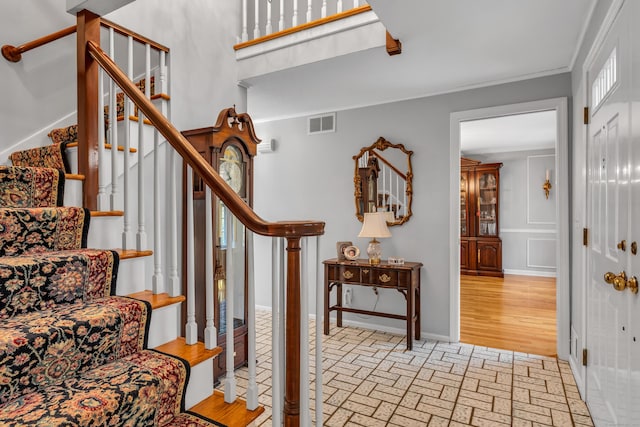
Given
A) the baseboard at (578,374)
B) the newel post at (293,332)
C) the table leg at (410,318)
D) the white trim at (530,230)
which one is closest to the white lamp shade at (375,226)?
the table leg at (410,318)

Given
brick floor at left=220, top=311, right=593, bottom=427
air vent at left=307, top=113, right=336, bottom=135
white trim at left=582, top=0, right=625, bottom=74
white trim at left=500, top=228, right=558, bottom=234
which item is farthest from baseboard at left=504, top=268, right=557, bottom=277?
white trim at left=582, top=0, right=625, bottom=74

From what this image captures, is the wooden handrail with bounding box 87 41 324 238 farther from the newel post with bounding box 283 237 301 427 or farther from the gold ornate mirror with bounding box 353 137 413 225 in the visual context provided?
the gold ornate mirror with bounding box 353 137 413 225

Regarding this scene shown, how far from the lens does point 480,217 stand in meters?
7.49

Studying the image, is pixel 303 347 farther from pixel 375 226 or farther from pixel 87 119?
pixel 375 226

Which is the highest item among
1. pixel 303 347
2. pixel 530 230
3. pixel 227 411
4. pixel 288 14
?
pixel 288 14

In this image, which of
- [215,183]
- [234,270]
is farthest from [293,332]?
[234,270]

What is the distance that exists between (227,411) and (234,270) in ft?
5.54

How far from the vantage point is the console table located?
3.47 metres

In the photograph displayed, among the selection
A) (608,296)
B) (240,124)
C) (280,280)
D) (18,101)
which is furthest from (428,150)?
(18,101)

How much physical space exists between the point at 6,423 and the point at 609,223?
8.39ft

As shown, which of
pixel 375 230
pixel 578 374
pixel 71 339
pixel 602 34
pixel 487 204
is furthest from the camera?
pixel 487 204

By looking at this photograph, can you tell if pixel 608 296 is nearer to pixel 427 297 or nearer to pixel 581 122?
pixel 581 122

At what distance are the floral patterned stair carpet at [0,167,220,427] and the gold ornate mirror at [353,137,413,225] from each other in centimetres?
290

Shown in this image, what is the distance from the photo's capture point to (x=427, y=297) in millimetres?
3773
